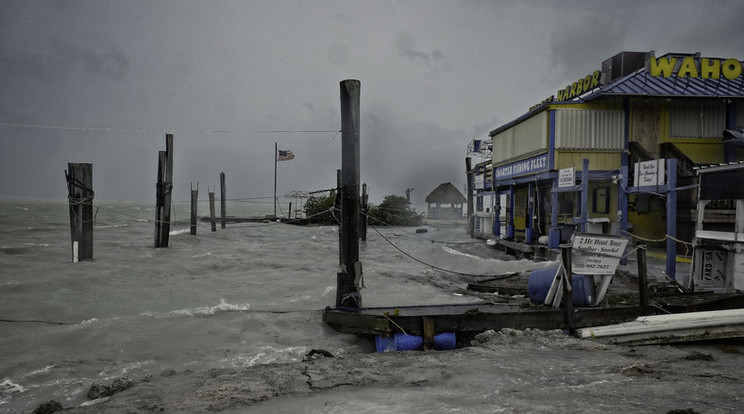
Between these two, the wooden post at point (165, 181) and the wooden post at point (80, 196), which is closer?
the wooden post at point (80, 196)

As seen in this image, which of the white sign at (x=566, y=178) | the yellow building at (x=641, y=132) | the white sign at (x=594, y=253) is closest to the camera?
the white sign at (x=594, y=253)

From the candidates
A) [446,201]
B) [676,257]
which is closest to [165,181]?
[676,257]

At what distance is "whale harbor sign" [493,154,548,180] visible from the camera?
18.5 meters

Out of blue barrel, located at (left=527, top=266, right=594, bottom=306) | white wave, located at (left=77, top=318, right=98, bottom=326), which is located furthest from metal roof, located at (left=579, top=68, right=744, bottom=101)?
white wave, located at (left=77, top=318, right=98, bottom=326)

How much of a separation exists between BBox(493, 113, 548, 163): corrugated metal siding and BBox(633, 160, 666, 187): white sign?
563 centimetres

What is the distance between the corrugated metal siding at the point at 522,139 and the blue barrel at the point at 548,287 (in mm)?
11399

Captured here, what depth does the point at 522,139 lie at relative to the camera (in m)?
20.9

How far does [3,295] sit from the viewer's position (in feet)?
35.9

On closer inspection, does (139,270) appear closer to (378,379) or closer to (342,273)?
(342,273)

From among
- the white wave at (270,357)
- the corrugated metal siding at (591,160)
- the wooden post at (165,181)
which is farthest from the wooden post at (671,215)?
the wooden post at (165,181)

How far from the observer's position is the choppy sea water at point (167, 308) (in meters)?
6.74

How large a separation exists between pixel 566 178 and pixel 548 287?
9.00 meters

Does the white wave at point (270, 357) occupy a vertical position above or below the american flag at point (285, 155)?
below

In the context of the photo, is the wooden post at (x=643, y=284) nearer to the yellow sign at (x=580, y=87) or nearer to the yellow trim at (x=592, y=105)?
the yellow trim at (x=592, y=105)
